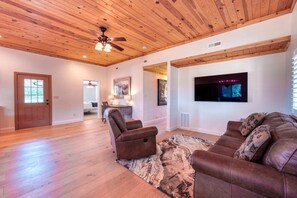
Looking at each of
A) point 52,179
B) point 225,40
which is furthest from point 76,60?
point 225,40

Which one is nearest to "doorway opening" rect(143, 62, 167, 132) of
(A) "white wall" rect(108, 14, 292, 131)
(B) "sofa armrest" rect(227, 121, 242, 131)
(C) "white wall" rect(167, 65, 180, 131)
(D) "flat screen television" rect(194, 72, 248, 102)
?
(A) "white wall" rect(108, 14, 292, 131)

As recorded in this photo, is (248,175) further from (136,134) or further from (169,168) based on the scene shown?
(136,134)

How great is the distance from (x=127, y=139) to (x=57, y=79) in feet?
15.9

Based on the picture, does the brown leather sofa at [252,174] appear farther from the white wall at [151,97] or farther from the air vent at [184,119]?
the white wall at [151,97]

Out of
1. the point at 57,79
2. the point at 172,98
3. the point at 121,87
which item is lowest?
the point at 172,98

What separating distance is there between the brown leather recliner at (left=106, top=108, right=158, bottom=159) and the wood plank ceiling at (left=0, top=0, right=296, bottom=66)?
191 centimetres

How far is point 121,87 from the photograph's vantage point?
21.2ft

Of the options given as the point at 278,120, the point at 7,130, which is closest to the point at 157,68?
the point at 278,120

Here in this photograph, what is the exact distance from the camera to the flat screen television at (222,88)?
369 cm

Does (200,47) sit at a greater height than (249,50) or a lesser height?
greater

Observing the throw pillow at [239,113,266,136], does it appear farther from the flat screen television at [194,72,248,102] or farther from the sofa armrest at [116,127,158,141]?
the sofa armrest at [116,127,158,141]

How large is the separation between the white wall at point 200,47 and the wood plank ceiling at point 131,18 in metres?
0.14

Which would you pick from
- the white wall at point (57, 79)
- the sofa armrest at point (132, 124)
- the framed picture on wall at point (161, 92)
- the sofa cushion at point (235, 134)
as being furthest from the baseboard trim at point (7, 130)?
the sofa cushion at point (235, 134)

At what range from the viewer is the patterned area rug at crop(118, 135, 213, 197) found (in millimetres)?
1840
